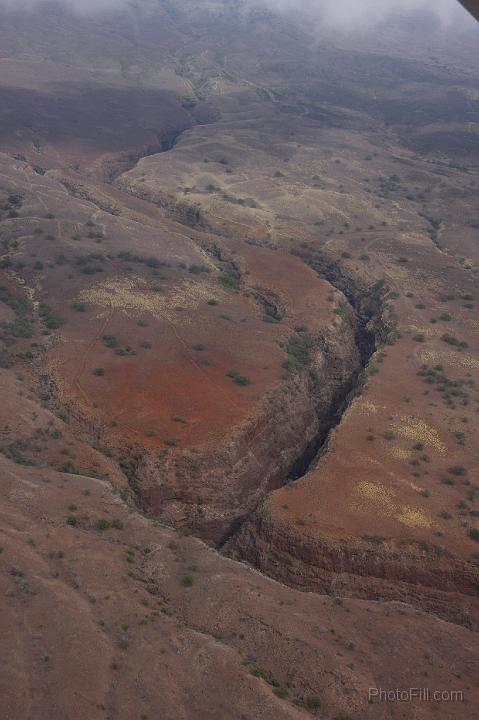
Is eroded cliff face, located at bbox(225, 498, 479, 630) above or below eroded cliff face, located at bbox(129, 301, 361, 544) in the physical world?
above

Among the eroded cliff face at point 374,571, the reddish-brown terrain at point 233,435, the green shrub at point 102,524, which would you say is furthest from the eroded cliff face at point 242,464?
the green shrub at point 102,524

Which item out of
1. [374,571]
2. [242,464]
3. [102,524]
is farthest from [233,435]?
[374,571]

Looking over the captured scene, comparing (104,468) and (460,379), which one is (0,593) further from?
(460,379)

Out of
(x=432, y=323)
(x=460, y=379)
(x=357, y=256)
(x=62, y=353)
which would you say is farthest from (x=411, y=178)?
(x=62, y=353)

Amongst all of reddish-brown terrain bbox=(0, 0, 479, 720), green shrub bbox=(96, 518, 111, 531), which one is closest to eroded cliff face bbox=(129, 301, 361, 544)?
reddish-brown terrain bbox=(0, 0, 479, 720)

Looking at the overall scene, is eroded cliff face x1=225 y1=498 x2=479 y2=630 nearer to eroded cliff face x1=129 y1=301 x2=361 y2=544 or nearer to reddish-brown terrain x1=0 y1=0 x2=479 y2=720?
reddish-brown terrain x1=0 y1=0 x2=479 y2=720

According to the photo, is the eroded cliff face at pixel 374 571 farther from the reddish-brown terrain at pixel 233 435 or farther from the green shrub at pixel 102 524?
the green shrub at pixel 102 524
